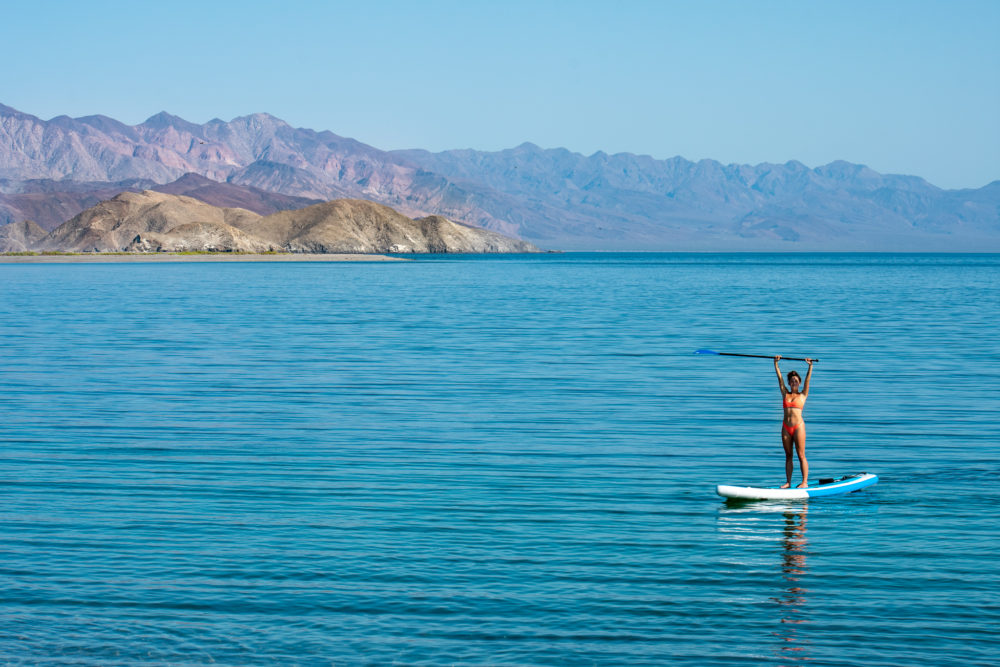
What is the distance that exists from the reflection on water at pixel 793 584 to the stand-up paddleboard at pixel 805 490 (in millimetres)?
432

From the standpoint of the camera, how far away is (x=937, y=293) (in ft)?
408

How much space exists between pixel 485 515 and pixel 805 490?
21.1 ft

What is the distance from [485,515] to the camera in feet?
66.4

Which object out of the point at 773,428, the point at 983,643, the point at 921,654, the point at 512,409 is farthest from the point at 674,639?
the point at 512,409

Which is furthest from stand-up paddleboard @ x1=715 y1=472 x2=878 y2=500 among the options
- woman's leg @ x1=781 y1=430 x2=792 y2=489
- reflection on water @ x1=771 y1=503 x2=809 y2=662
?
reflection on water @ x1=771 y1=503 x2=809 y2=662

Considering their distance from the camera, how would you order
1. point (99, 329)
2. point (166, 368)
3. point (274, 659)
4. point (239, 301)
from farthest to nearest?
point (239, 301)
point (99, 329)
point (166, 368)
point (274, 659)

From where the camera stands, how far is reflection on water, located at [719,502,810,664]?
14.6 metres

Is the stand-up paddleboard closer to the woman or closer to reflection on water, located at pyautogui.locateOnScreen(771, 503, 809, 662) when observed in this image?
the woman

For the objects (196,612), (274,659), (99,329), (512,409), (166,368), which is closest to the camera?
(274,659)

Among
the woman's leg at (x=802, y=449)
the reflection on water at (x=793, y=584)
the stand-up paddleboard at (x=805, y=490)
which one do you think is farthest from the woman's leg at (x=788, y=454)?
the reflection on water at (x=793, y=584)

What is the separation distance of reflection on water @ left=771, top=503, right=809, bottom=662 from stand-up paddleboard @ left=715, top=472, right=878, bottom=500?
0.43 meters

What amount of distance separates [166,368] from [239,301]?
55.7 meters

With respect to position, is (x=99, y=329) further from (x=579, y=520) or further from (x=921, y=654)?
(x=921, y=654)

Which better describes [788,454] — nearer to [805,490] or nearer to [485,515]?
[805,490]
